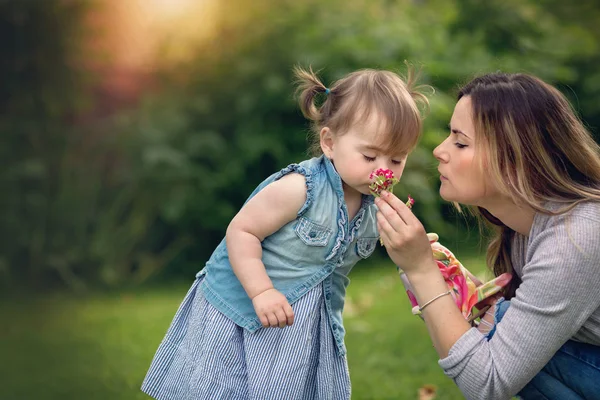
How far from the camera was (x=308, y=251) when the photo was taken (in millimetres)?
2143

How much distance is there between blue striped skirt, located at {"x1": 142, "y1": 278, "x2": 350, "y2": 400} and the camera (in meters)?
2.12

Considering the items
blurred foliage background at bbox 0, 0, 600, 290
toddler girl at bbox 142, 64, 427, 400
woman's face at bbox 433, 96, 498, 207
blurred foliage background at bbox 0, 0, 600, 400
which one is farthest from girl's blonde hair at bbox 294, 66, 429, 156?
blurred foliage background at bbox 0, 0, 600, 290

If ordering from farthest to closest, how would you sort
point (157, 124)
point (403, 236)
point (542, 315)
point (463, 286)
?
1. point (157, 124)
2. point (463, 286)
3. point (403, 236)
4. point (542, 315)

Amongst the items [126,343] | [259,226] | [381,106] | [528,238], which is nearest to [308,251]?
[259,226]

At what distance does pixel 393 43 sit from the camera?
5523 mm

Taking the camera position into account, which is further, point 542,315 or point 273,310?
point 273,310

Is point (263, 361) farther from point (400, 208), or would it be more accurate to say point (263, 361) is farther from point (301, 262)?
point (400, 208)

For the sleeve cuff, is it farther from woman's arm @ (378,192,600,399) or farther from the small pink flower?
the small pink flower

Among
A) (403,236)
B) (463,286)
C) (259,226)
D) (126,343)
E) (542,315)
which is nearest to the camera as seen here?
(542,315)

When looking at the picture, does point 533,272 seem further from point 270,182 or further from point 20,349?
point 20,349

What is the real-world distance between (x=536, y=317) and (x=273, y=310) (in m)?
0.65

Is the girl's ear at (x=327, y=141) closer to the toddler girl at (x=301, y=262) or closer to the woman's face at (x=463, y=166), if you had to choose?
the toddler girl at (x=301, y=262)

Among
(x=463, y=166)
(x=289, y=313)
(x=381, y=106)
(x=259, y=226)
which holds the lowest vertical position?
(x=289, y=313)

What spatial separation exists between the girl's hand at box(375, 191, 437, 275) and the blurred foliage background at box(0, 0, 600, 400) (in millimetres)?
2920
